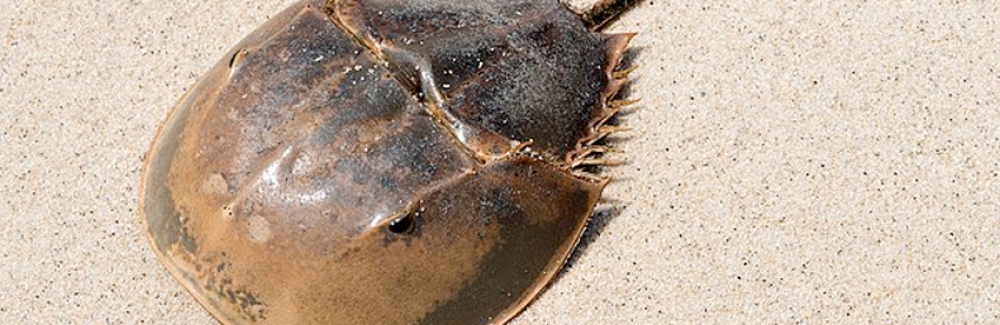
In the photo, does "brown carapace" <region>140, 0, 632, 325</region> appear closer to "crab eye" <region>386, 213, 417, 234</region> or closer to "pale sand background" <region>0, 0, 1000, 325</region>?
"crab eye" <region>386, 213, 417, 234</region>

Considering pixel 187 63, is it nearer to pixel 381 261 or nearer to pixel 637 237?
pixel 381 261

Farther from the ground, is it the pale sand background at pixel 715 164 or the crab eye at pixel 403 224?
the crab eye at pixel 403 224

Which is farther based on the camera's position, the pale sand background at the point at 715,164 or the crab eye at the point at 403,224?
the pale sand background at the point at 715,164

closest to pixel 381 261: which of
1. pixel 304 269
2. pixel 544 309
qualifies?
pixel 304 269

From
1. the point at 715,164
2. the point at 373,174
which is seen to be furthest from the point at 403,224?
the point at 715,164

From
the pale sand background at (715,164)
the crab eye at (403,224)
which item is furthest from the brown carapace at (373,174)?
the pale sand background at (715,164)

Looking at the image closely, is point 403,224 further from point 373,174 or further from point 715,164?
point 715,164

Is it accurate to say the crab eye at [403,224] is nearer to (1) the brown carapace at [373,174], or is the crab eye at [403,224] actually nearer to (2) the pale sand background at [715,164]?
(1) the brown carapace at [373,174]
